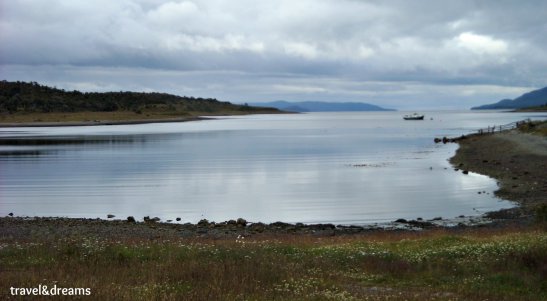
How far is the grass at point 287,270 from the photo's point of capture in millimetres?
11438

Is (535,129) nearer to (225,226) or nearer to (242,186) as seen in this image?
(242,186)


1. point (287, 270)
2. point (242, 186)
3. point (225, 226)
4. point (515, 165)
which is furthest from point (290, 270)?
point (515, 165)

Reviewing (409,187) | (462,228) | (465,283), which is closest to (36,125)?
(409,187)

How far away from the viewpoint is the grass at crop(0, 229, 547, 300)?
11438 mm

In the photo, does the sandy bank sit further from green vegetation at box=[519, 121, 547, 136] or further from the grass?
the grass

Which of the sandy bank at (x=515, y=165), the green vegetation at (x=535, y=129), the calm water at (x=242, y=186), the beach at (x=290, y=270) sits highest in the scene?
the green vegetation at (x=535, y=129)

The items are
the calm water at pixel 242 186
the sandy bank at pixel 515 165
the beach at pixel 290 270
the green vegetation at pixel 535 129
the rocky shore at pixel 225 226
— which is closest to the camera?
the beach at pixel 290 270

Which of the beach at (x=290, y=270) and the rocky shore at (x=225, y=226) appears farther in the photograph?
the rocky shore at (x=225, y=226)

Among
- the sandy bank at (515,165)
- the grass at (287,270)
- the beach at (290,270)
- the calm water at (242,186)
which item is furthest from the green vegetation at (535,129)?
the grass at (287,270)

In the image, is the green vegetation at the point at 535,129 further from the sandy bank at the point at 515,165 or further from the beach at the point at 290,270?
the beach at the point at 290,270

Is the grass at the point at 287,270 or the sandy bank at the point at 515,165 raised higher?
the grass at the point at 287,270

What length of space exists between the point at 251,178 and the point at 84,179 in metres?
13.7

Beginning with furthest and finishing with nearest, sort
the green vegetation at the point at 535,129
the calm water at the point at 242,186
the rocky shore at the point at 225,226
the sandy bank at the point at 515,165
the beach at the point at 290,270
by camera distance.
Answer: the green vegetation at the point at 535,129, the sandy bank at the point at 515,165, the calm water at the point at 242,186, the rocky shore at the point at 225,226, the beach at the point at 290,270

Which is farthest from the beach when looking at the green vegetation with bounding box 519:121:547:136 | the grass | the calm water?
the green vegetation with bounding box 519:121:547:136
